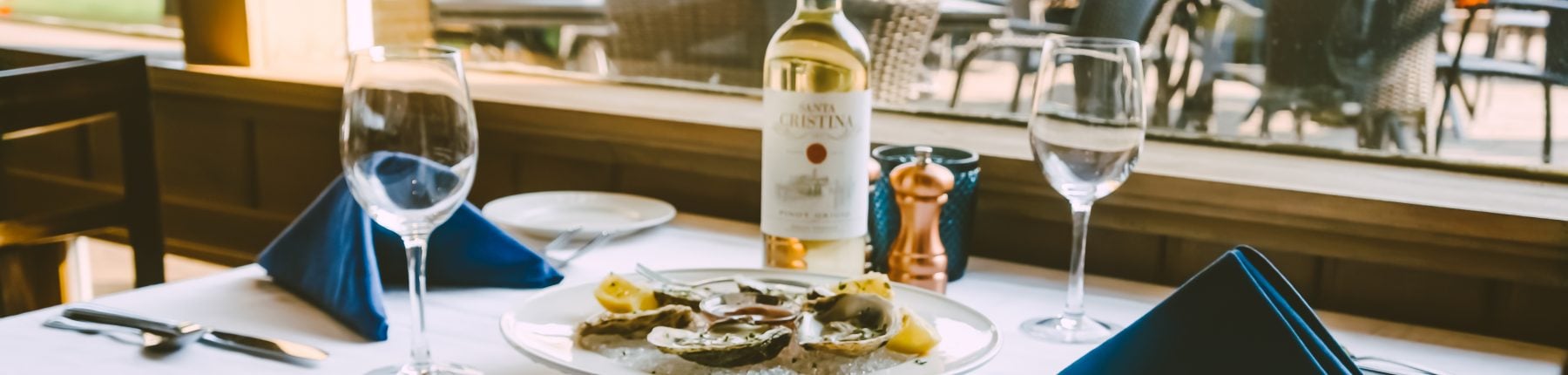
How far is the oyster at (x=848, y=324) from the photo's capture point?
73 centimetres

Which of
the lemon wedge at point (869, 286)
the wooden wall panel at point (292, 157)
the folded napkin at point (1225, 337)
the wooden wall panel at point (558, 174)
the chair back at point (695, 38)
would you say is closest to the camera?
the folded napkin at point (1225, 337)

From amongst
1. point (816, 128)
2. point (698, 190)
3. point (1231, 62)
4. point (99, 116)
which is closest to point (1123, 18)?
point (1231, 62)

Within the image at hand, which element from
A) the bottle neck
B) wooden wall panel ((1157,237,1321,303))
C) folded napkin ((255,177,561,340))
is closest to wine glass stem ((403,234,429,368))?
folded napkin ((255,177,561,340))

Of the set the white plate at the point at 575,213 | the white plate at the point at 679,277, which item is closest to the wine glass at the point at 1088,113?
the white plate at the point at 679,277

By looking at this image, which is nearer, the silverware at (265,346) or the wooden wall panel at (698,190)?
the silverware at (265,346)

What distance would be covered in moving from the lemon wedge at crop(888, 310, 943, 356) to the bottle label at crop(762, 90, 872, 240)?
7.5 inches

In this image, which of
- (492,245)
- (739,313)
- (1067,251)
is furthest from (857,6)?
(739,313)

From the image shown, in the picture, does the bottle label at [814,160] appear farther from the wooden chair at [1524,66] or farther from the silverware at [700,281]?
the wooden chair at [1524,66]

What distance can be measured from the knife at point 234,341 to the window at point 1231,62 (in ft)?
3.16

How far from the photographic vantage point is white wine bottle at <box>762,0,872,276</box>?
926 mm

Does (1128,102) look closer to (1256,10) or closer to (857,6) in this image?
(1256,10)

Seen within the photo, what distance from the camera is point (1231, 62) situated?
1.54 meters

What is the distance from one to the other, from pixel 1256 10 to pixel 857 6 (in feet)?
1.98

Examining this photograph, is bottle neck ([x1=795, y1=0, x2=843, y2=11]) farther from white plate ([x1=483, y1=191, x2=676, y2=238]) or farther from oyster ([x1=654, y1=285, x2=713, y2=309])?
white plate ([x1=483, y1=191, x2=676, y2=238])
